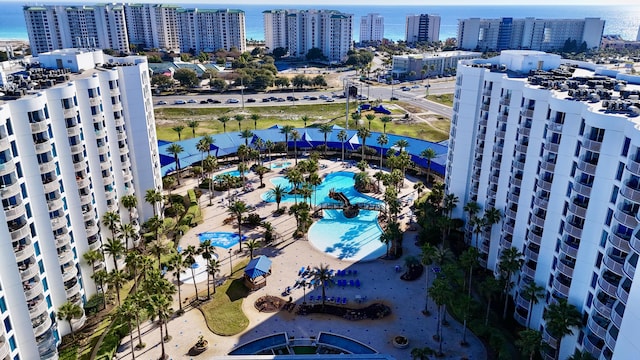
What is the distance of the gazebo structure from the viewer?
219 ft

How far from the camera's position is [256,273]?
219ft

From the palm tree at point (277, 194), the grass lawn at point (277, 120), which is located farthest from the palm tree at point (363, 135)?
the grass lawn at point (277, 120)

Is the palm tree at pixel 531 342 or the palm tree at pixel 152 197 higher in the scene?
the palm tree at pixel 152 197

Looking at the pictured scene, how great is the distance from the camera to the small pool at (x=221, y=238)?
80.2 m

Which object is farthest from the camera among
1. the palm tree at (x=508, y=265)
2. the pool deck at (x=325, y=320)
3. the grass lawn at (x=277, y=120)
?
the grass lawn at (x=277, y=120)

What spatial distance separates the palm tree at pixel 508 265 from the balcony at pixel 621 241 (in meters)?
14.9

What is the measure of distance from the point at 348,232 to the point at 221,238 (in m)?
24.1

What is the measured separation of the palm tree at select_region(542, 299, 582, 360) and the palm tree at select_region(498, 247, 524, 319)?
8402 mm

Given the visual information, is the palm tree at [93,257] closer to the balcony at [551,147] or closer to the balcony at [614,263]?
the balcony at [551,147]

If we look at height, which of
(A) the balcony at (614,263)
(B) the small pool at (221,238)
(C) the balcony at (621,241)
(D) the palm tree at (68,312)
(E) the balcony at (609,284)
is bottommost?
(B) the small pool at (221,238)

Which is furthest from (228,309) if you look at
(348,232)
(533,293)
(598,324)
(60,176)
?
(598,324)

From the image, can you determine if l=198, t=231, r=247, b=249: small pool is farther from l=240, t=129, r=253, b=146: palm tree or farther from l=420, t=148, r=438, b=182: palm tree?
l=420, t=148, r=438, b=182: palm tree

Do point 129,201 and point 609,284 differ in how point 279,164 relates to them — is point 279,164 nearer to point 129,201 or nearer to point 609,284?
point 129,201

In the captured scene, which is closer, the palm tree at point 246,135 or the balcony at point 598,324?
the balcony at point 598,324
